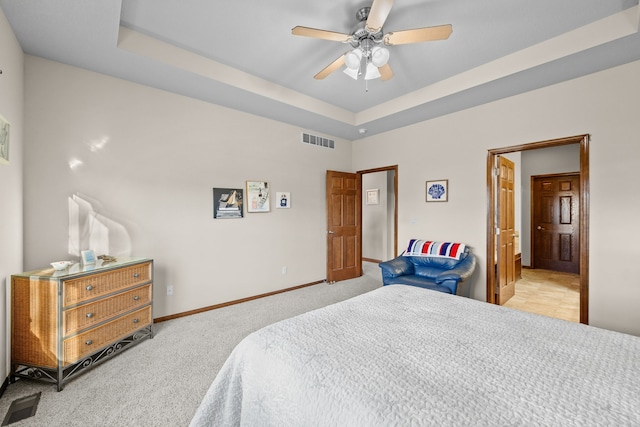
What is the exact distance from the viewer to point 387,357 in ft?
3.84

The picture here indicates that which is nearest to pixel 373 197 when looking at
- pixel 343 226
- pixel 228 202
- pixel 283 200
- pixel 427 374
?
pixel 343 226

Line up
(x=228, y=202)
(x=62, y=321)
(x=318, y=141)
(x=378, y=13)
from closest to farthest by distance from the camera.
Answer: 1. (x=378, y=13)
2. (x=62, y=321)
3. (x=228, y=202)
4. (x=318, y=141)

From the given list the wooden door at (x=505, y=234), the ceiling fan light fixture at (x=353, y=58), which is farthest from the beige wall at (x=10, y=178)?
the wooden door at (x=505, y=234)

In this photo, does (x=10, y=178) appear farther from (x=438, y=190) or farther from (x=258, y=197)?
(x=438, y=190)

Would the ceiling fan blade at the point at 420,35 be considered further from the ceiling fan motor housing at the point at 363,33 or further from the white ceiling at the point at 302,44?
the white ceiling at the point at 302,44

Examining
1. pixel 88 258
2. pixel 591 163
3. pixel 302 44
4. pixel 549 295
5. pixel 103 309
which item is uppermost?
pixel 302 44

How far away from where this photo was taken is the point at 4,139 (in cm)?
190

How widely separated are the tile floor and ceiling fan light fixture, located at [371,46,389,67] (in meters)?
3.58

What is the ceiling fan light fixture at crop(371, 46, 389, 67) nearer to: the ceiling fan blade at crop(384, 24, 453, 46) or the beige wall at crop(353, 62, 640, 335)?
the ceiling fan blade at crop(384, 24, 453, 46)

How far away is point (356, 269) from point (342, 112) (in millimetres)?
2878

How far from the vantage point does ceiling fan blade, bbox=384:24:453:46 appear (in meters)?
1.88

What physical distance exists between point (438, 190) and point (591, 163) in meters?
1.64

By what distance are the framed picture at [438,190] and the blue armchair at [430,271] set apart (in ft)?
2.68

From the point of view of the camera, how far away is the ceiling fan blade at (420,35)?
6.18 feet
